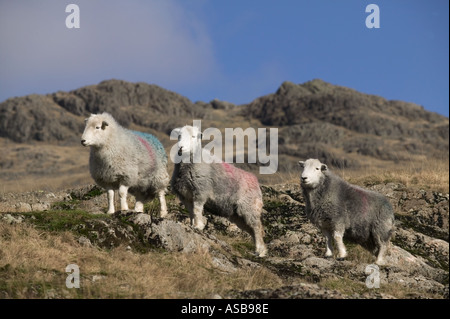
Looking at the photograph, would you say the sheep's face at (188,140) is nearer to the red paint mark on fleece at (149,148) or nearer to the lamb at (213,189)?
the lamb at (213,189)

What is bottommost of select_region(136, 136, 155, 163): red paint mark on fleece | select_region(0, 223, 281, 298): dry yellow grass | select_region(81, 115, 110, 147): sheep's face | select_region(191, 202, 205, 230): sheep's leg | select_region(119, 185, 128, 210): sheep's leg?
Answer: select_region(0, 223, 281, 298): dry yellow grass

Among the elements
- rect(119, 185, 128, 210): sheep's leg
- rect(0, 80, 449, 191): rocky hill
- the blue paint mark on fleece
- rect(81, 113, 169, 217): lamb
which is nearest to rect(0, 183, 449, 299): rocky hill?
rect(119, 185, 128, 210): sheep's leg

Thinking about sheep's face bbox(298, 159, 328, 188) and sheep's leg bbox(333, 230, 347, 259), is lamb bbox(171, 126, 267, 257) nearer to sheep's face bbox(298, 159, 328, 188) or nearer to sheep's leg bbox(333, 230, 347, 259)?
sheep's face bbox(298, 159, 328, 188)

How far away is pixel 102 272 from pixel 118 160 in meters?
4.03

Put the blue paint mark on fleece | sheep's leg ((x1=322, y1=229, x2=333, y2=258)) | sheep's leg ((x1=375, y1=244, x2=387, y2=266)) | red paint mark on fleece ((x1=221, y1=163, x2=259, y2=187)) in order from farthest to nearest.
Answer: the blue paint mark on fleece
sheep's leg ((x1=375, y1=244, x2=387, y2=266))
sheep's leg ((x1=322, y1=229, x2=333, y2=258))
red paint mark on fleece ((x1=221, y1=163, x2=259, y2=187))

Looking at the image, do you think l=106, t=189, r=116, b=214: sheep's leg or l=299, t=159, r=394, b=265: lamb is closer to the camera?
l=106, t=189, r=116, b=214: sheep's leg

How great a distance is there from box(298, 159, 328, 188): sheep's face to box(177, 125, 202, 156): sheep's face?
2.55 metres

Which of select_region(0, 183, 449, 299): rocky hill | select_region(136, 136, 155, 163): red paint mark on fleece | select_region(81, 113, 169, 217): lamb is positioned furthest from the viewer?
select_region(136, 136, 155, 163): red paint mark on fleece

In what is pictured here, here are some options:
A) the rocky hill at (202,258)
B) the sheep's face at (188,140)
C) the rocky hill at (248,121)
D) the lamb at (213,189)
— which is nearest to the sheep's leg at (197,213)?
the lamb at (213,189)

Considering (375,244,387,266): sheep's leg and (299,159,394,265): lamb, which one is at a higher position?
(299,159,394,265): lamb

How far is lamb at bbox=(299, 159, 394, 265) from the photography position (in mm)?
13000

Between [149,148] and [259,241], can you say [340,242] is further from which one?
[149,148]

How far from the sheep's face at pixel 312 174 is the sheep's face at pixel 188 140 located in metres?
2.55
